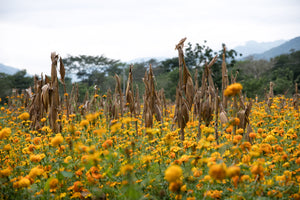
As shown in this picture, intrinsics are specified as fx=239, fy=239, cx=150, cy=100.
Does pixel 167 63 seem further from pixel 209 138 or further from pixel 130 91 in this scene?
pixel 209 138

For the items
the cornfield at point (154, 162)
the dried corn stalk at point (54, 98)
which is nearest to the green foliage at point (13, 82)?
the dried corn stalk at point (54, 98)

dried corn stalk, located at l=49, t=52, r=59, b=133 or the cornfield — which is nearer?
the cornfield

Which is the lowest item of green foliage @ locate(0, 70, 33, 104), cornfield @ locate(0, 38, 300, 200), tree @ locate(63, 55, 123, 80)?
cornfield @ locate(0, 38, 300, 200)

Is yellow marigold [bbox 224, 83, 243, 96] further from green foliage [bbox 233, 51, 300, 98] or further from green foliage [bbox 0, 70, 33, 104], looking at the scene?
green foliage [bbox 233, 51, 300, 98]

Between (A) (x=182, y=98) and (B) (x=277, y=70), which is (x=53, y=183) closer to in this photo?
(A) (x=182, y=98)

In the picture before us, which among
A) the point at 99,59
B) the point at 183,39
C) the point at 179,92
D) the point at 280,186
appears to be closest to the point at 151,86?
the point at 179,92

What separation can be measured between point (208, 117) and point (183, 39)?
1.36 m

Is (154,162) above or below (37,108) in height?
below

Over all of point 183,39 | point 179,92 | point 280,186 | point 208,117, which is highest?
point 183,39

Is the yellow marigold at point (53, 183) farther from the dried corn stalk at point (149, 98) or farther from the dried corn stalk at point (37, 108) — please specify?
the dried corn stalk at point (37, 108)

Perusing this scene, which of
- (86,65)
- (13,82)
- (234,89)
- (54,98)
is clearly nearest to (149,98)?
(54,98)

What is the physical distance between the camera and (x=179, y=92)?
3.61m

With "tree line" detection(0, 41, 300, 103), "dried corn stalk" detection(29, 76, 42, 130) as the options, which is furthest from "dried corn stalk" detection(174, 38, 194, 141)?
"dried corn stalk" detection(29, 76, 42, 130)

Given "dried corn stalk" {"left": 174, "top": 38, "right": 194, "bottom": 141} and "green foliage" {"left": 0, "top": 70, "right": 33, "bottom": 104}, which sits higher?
"green foliage" {"left": 0, "top": 70, "right": 33, "bottom": 104}
